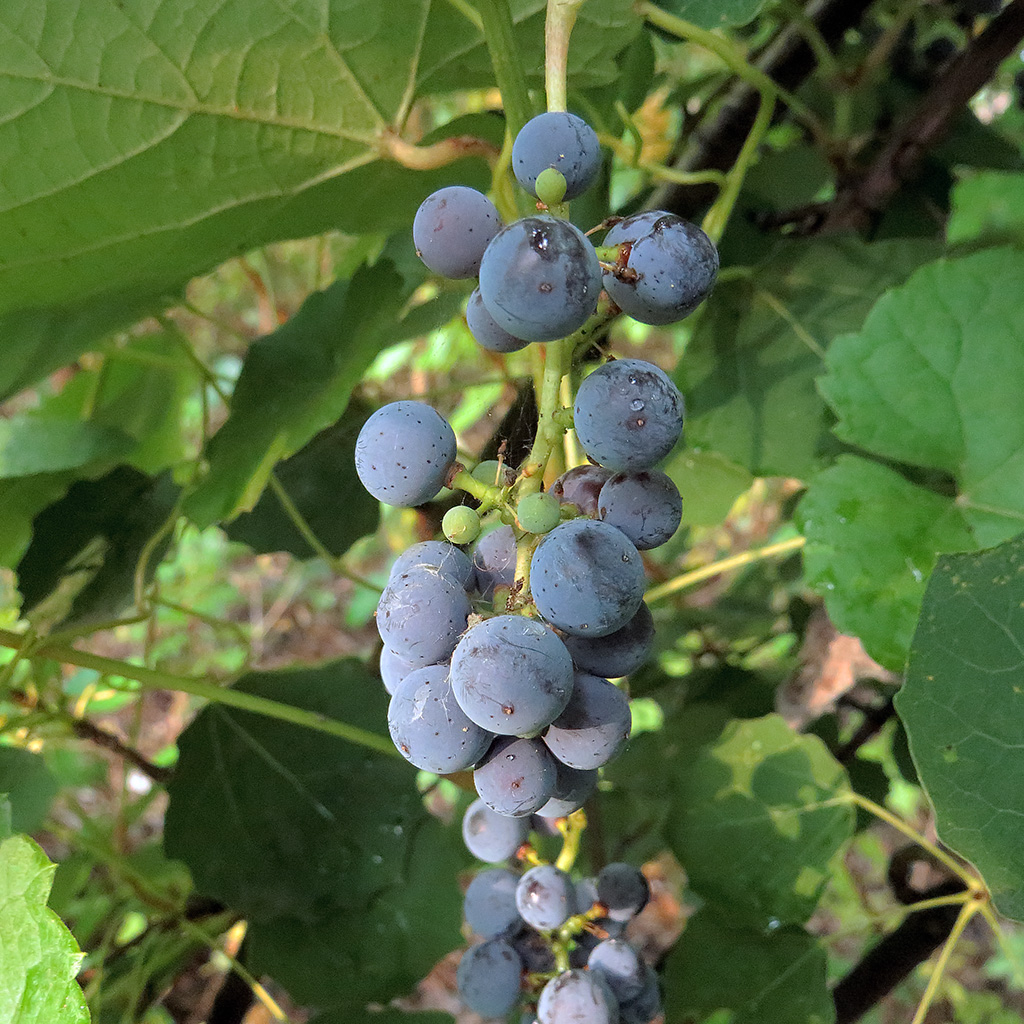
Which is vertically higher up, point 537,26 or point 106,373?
point 537,26

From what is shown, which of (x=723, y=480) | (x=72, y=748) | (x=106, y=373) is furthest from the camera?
(x=72, y=748)

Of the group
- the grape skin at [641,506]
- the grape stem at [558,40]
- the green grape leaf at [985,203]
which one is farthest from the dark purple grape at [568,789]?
the green grape leaf at [985,203]

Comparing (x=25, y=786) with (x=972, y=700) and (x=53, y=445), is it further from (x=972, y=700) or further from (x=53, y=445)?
(x=972, y=700)

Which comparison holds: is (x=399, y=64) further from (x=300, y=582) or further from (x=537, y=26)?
(x=300, y=582)

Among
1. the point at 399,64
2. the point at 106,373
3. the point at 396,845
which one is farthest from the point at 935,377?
the point at 106,373

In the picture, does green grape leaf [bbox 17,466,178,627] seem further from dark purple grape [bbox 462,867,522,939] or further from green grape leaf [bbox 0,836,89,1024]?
dark purple grape [bbox 462,867,522,939]

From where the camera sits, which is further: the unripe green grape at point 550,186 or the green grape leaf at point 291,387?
the green grape leaf at point 291,387

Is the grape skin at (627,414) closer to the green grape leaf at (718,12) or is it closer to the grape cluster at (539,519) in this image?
the grape cluster at (539,519)

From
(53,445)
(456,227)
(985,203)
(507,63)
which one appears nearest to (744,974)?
(456,227)
